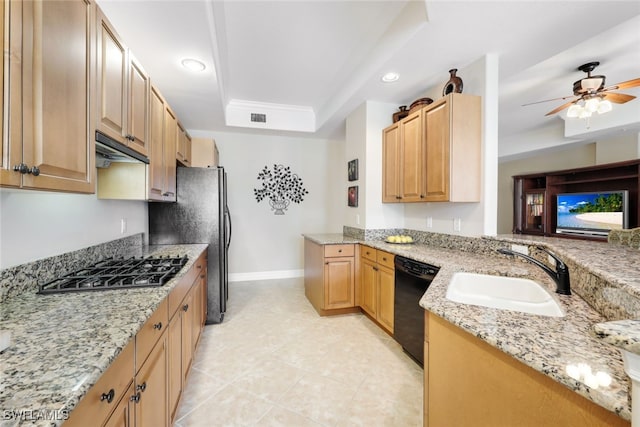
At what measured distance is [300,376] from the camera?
2039mm

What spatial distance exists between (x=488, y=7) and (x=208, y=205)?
2.83 metres

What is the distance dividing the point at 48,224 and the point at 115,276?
43 cm

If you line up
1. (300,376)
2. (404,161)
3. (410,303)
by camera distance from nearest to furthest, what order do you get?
(300,376)
(410,303)
(404,161)

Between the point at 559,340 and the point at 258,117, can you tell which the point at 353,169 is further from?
the point at 559,340

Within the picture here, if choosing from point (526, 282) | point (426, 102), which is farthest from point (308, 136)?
point (526, 282)

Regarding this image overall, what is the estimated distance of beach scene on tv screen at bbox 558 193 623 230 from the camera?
4441 millimetres

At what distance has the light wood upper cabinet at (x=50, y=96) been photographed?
79 cm

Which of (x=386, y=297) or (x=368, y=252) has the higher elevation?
(x=368, y=252)

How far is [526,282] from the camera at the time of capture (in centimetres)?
147

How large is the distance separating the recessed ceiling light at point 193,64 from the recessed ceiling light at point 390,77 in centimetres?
165

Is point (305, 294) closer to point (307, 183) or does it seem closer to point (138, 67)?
point (307, 183)

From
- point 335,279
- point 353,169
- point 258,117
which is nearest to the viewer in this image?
point 335,279

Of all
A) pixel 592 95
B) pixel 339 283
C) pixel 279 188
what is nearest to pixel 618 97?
pixel 592 95

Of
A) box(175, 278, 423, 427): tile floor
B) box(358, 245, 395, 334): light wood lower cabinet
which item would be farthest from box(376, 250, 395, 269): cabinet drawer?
box(175, 278, 423, 427): tile floor
